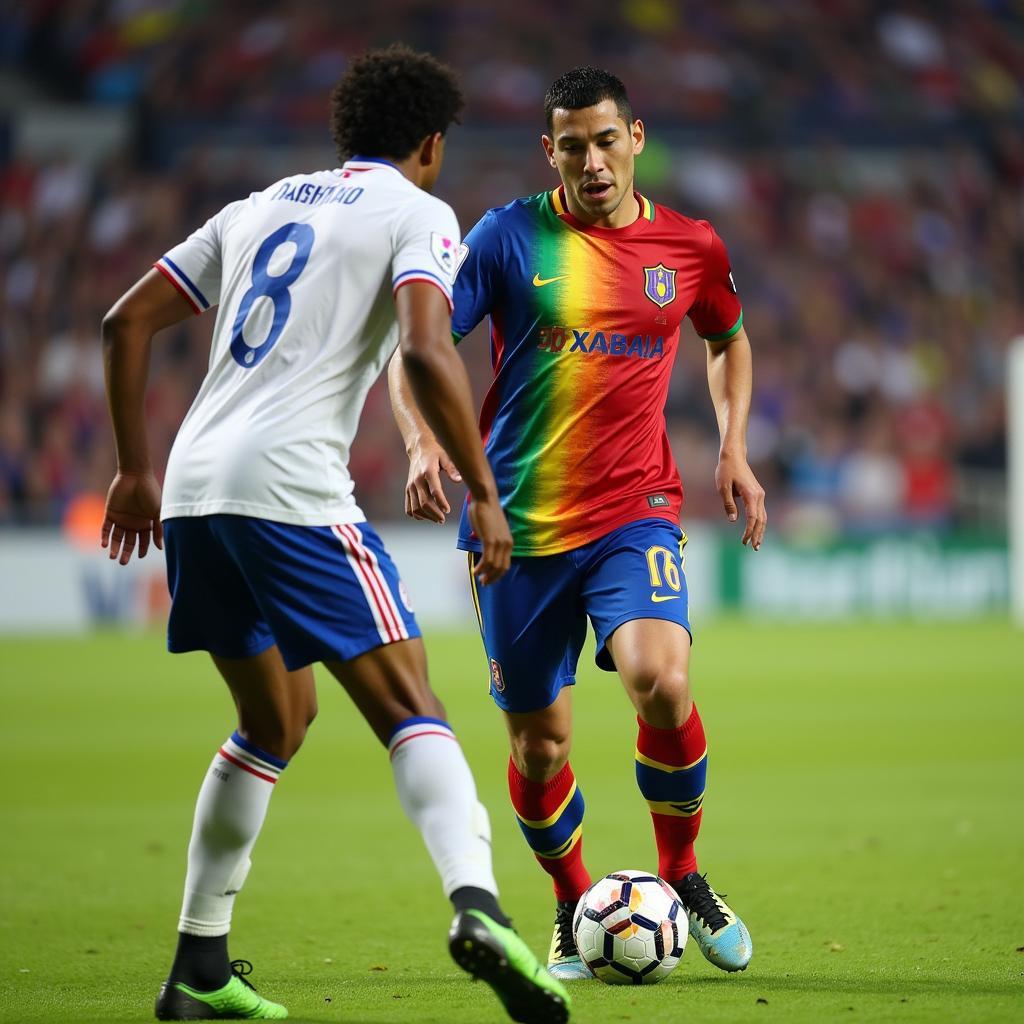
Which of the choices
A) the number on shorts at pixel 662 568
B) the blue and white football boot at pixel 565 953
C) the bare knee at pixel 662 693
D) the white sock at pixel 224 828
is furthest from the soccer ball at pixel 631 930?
the white sock at pixel 224 828

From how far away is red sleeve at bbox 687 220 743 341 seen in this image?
520cm

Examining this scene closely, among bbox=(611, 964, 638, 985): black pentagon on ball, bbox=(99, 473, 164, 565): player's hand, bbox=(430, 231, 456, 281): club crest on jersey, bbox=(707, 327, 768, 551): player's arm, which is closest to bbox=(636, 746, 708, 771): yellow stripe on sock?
bbox=(611, 964, 638, 985): black pentagon on ball

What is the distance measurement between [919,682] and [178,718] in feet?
19.4

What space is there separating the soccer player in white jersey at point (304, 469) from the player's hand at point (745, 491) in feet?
4.52

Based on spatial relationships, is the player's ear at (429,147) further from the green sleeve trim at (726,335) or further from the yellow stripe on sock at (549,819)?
the yellow stripe on sock at (549,819)

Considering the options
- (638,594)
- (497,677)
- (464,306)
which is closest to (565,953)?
(497,677)

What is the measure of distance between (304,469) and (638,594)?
49.2 inches

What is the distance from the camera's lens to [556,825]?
4934mm

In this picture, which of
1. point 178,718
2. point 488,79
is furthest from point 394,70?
point 488,79

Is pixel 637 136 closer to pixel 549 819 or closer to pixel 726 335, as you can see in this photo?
pixel 726 335

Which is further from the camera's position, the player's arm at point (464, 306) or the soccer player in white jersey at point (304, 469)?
the player's arm at point (464, 306)

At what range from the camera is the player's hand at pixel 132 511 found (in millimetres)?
4074

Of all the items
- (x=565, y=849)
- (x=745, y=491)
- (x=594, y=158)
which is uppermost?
(x=594, y=158)

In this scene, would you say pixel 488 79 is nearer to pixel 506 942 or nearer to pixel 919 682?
pixel 919 682
